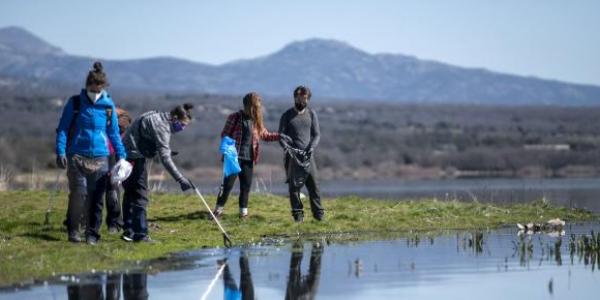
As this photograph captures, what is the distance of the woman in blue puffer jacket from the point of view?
16516 mm

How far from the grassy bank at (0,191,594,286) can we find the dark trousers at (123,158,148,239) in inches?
14.1

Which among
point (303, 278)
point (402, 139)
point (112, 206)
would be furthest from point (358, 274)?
point (402, 139)

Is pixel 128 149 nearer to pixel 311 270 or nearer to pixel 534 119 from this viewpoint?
pixel 311 270

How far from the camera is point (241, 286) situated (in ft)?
43.3

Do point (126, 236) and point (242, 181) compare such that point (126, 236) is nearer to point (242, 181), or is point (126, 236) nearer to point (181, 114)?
point (181, 114)

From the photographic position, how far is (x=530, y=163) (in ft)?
314

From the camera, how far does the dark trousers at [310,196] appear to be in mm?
20141

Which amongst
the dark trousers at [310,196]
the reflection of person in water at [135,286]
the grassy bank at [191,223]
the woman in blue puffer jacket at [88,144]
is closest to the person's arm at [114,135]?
the woman in blue puffer jacket at [88,144]

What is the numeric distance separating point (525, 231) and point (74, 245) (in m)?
7.53

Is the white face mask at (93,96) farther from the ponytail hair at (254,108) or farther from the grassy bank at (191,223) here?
the ponytail hair at (254,108)

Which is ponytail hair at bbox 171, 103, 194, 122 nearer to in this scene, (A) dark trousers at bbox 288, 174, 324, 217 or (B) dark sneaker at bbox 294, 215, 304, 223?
(A) dark trousers at bbox 288, 174, 324, 217

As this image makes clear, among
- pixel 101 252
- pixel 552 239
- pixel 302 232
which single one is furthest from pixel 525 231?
pixel 101 252

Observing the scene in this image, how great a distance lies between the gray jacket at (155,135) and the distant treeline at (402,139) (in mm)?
48265

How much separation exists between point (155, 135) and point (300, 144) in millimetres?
3304
